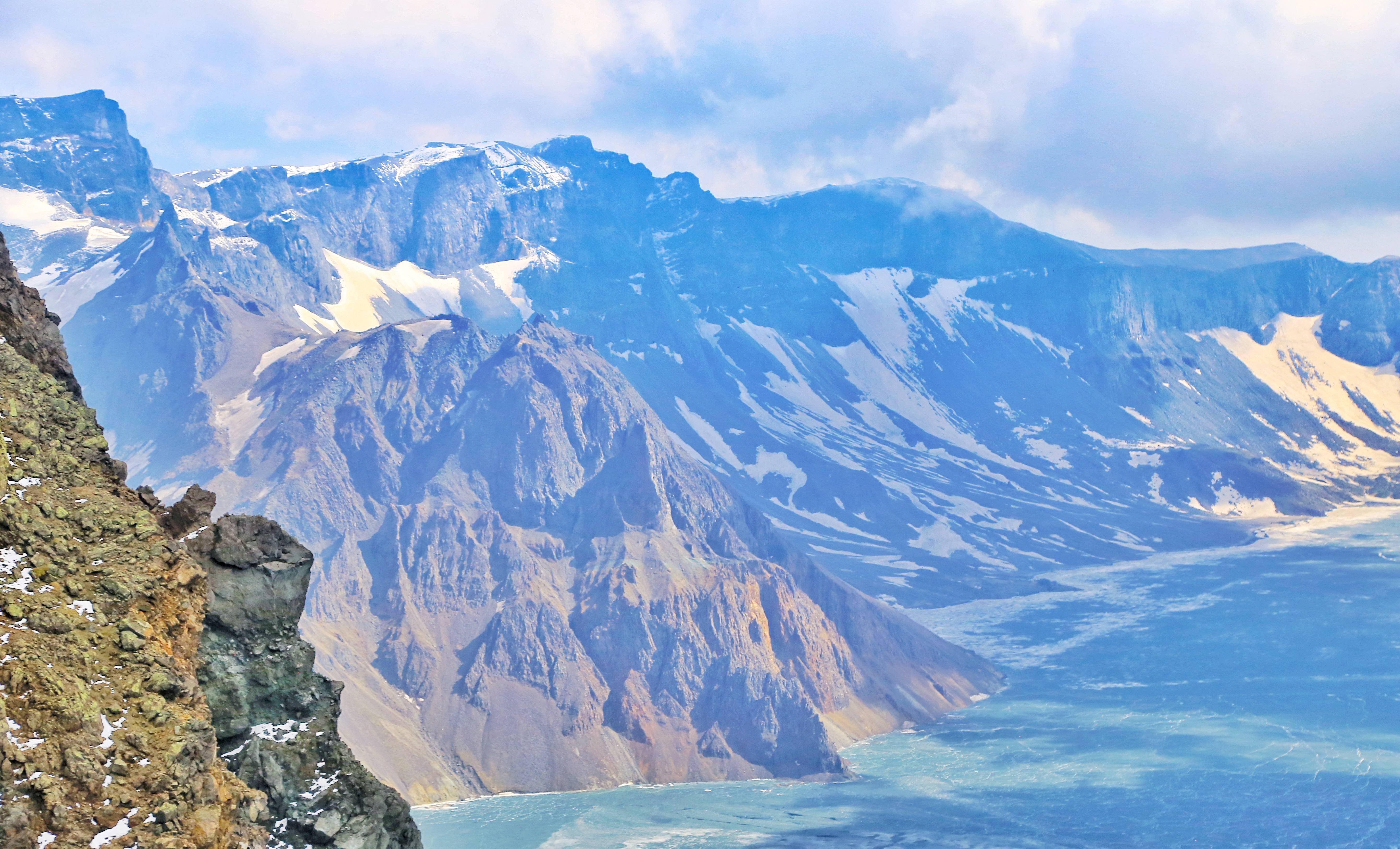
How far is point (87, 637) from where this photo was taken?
85.7 feet

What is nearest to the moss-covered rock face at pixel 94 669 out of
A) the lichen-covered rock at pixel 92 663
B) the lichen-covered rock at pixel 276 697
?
the lichen-covered rock at pixel 92 663

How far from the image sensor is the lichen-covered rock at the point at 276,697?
105 ft

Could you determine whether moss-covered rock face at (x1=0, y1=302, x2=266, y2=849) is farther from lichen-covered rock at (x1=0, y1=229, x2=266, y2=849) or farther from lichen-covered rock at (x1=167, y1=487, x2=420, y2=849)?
lichen-covered rock at (x1=167, y1=487, x2=420, y2=849)

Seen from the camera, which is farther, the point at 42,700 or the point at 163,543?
the point at 163,543

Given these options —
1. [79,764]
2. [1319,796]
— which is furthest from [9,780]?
[1319,796]

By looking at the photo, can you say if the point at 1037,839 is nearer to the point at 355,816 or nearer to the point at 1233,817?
the point at 1233,817

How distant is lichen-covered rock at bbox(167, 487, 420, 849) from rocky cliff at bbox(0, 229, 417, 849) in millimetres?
54

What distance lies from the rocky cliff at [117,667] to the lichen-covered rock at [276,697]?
Answer: 54 millimetres

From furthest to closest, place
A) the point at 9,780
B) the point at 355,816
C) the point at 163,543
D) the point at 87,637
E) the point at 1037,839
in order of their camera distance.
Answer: the point at 1037,839 → the point at 355,816 → the point at 163,543 → the point at 87,637 → the point at 9,780

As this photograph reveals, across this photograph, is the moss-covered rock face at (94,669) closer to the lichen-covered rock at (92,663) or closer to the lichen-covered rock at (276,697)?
the lichen-covered rock at (92,663)

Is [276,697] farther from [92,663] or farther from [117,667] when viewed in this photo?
[92,663]

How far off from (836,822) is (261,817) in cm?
16442

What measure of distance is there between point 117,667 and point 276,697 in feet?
25.7

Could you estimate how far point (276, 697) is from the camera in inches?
1325
